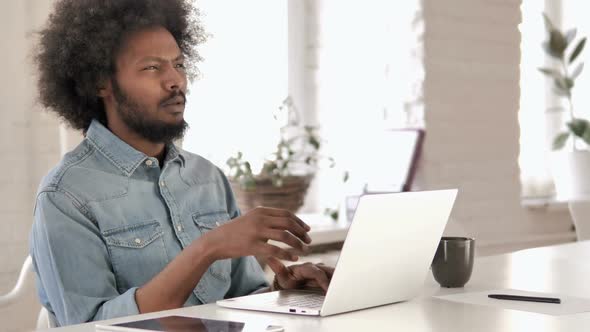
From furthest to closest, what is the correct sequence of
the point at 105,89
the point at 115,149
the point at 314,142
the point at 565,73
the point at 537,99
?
1. the point at 537,99
2. the point at 565,73
3. the point at 314,142
4. the point at 105,89
5. the point at 115,149

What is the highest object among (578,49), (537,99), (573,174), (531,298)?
(578,49)

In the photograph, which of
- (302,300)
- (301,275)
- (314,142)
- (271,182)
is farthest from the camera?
(314,142)

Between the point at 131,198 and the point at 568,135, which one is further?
the point at 568,135

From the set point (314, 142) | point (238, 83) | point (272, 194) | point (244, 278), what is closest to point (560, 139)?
point (314, 142)

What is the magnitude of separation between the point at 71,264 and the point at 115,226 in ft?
0.41

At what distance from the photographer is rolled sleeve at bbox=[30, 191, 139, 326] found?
1.70 m

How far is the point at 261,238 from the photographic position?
1.53 metres

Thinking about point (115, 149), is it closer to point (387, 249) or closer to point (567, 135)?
point (387, 249)

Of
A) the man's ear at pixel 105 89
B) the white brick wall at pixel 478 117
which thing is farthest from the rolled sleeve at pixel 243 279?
the white brick wall at pixel 478 117

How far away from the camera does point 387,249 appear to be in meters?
1.46

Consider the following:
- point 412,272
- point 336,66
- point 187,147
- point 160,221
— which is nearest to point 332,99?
point 336,66

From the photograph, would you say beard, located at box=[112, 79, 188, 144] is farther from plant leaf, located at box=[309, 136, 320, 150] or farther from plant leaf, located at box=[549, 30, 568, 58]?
plant leaf, located at box=[549, 30, 568, 58]

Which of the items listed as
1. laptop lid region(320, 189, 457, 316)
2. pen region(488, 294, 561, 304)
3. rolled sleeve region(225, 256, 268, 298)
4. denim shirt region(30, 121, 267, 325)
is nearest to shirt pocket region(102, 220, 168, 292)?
denim shirt region(30, 121, 267, 325)

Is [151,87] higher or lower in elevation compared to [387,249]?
higher
